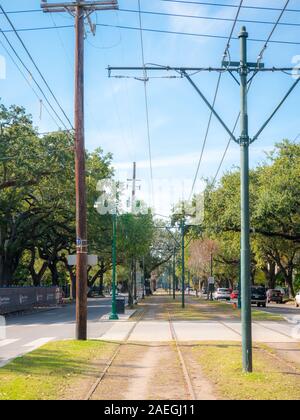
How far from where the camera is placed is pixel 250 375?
37.7ft

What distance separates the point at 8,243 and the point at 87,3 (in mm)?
31844

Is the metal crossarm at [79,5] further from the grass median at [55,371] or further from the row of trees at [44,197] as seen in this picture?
the row of trees at [44,197]

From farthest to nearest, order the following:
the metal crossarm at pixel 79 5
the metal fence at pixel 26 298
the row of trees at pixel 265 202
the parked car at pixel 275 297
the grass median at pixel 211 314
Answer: the parked car at pixel 275 297, the row of trees at pixel 265 202, the metal fence at pixel 26 298, the grass median at pixel 211 314, the metal crossarm at pixel 79 5

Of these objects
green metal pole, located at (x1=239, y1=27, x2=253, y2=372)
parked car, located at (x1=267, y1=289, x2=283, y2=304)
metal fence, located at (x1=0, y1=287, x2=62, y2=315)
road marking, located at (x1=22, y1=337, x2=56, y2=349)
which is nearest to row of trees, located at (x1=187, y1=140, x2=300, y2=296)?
parked car, located at (x1=267, y1=289, x2=283, y2=304)

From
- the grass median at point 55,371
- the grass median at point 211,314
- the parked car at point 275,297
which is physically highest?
the grass median at point 55,371

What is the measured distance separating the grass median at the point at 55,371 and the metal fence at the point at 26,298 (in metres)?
20.1

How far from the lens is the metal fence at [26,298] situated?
3712cm

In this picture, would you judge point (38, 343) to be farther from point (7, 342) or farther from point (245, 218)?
point (245, 218)

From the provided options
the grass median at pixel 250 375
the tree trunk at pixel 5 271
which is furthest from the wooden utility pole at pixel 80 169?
the tree trunk at pixel 5 271

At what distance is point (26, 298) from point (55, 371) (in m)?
31.8

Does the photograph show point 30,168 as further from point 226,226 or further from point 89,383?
point 89,383

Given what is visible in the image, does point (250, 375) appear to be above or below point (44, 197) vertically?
below

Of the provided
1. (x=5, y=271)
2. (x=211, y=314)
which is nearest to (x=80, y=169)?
(x=211, y=314)

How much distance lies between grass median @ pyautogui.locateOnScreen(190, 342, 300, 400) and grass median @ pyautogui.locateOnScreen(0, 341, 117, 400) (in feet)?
7.83
